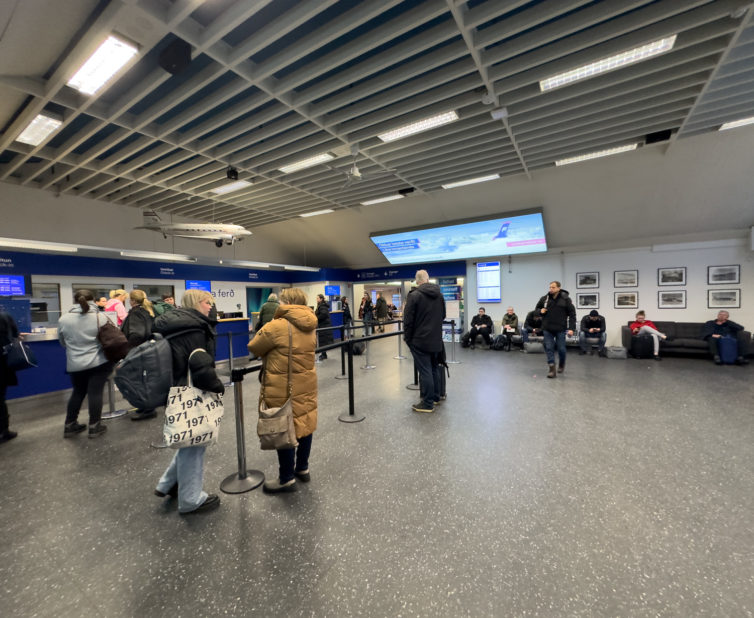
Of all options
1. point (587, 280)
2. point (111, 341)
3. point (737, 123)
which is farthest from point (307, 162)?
point (587, 280)

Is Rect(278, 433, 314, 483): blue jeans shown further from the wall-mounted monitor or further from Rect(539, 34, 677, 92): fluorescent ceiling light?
the wall-mounted monitor

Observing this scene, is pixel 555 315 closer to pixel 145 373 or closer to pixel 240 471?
pixel 240 471

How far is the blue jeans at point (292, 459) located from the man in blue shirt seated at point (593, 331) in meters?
7.82

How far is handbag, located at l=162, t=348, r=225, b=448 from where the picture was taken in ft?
6.38

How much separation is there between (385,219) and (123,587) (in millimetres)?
9337

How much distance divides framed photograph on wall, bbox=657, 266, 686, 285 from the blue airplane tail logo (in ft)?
12.8

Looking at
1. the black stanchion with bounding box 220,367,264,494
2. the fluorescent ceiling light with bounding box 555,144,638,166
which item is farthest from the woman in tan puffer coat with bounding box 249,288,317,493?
the fluorescent ceiling light with bounding box 555,144,638,166

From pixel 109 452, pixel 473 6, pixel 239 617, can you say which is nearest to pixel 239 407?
pixel 239 617

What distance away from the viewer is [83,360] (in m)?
3.40

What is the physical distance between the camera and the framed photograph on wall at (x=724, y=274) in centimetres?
759

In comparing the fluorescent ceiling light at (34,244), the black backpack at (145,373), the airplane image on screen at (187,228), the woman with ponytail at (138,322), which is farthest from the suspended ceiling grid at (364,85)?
the black backpack at (145,373)

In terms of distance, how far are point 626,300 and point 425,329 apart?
7.70 m

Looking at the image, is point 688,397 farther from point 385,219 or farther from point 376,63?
point 385,219

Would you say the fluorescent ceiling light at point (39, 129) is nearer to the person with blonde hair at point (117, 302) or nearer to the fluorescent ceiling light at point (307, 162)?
the person with blonde hair at point (117, 302)
